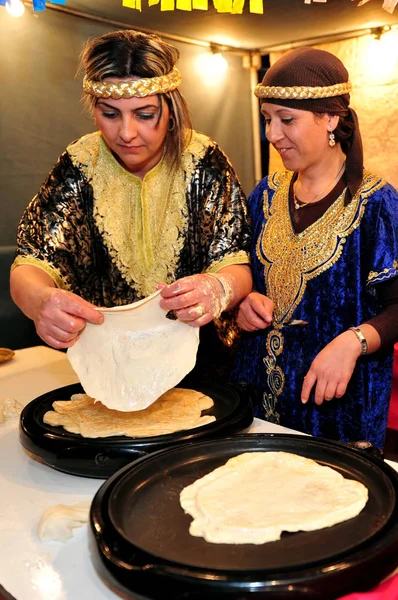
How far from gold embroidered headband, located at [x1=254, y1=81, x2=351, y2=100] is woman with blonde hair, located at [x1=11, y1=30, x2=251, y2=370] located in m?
0.24

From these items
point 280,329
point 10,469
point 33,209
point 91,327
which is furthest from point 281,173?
point 10,469

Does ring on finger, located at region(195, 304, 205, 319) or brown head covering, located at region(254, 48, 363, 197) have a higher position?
brown head covering, located at region(254, 48, 363, 197)

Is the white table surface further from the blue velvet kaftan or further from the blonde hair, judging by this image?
the blonde hair

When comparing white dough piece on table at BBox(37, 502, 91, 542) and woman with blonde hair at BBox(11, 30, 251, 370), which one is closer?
white dough piece on table at BBox(37, 502, 91, 542)

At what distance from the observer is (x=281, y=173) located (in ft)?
7.72

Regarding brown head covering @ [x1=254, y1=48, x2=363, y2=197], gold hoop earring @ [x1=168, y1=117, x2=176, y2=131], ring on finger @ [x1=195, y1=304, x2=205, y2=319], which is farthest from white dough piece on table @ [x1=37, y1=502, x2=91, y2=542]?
brown head covering @ [x1=254, y1=48, x2=363, y2=197]

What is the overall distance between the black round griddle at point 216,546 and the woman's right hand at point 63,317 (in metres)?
0.39

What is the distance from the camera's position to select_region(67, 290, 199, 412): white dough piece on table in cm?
157

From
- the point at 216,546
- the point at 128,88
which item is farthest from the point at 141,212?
the point at 216,546

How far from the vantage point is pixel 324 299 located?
2.02 m

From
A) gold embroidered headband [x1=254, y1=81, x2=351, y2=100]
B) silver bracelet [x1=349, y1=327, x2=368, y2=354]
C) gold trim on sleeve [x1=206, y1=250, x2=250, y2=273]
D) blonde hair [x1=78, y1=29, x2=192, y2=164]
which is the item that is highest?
blonde hair [x1=78, y1=29, x2=192, y2=164]

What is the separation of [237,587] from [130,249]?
4.25 feet

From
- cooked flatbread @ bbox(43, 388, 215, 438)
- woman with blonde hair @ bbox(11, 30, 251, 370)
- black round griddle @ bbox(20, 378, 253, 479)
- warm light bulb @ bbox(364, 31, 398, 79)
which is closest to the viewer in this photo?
black round griddle @ bbox(20, 378, 253, 479)

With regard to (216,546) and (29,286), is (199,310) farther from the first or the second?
(216,546)
